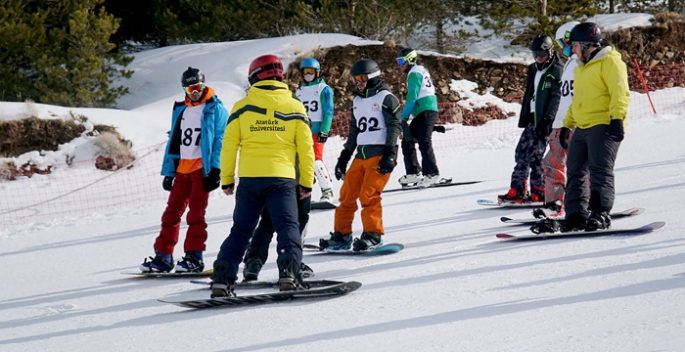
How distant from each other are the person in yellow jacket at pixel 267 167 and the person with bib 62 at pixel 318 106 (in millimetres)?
4728

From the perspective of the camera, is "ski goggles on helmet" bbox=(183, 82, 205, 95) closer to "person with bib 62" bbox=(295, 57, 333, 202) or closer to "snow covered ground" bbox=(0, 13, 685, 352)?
"snow covered ground" bbox=(0, 13, 685, 352)

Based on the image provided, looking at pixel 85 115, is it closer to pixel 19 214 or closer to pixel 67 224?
pixel 19 214

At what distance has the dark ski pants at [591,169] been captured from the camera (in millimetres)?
6938

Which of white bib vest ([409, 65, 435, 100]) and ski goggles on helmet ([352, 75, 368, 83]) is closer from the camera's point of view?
ski goggles on helmet ([352, 75, 368, 83])

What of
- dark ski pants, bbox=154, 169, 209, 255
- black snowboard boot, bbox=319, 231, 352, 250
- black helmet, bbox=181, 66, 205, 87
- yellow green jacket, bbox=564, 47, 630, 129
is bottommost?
black snowboard boot, bbox=319, 231, 352, 250

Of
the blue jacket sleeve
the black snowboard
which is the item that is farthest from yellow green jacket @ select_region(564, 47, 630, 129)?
the blue jacket sleeve

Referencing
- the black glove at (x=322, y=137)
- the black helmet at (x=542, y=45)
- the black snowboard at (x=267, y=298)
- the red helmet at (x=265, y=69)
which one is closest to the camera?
the black snowboard at (x=267, y=298)

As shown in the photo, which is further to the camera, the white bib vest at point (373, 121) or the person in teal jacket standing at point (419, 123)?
the person in teal jacket standing at point (419, 123)

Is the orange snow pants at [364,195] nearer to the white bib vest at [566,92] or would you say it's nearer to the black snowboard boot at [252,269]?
the black snowboard boot at [252,269]

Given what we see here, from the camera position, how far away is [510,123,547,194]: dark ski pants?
9.07 meters

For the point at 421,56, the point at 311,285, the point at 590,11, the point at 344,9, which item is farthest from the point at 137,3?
the point at 311,285

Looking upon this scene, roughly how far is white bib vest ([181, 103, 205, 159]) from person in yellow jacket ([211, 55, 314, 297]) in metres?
1.38

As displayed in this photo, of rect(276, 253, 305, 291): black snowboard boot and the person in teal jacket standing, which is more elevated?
the person in teal jacket standing

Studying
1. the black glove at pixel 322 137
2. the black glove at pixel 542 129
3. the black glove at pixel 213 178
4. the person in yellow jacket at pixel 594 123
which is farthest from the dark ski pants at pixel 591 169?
the black glove at pixel 322 137
